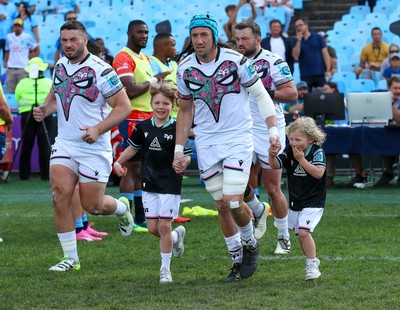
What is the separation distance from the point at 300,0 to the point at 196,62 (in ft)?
55.7

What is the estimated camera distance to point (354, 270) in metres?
7.44

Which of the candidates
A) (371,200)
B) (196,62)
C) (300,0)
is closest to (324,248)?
(196,62)

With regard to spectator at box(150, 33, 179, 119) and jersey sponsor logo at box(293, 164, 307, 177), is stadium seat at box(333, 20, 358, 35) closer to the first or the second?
spectator at box(150, 33, 179, 119)

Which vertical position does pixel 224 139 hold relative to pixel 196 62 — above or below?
below

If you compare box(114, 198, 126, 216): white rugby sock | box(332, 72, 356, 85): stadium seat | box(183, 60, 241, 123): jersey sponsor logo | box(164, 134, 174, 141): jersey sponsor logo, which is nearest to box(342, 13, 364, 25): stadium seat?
box(332, 72, 356, 85): stadium seat

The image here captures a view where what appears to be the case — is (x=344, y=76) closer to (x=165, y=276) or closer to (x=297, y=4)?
(x=297, y=4)

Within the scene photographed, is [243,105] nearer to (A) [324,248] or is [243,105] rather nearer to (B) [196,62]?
(B) [196,62]

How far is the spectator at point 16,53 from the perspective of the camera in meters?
20.9

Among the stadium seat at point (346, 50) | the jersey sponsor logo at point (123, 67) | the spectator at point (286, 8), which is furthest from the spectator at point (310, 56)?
the jersey sponsor logo at point (123, 67)

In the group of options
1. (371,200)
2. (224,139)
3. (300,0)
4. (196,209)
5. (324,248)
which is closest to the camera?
(224,139)

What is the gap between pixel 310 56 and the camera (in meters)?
18.1

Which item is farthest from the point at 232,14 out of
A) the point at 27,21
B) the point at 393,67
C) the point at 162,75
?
the point at 162,75

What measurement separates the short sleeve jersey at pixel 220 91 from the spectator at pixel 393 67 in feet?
37.1

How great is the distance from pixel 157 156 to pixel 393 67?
36.3 feet
